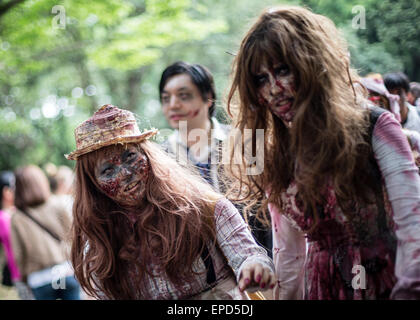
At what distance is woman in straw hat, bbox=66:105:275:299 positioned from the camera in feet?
6.63

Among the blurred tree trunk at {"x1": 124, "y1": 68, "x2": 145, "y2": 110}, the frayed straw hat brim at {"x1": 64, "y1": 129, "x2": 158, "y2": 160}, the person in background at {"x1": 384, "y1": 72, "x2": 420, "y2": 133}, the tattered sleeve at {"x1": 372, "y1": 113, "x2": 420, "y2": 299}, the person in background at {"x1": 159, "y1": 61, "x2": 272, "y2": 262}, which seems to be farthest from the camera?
the blurred tree trunk at {"x1": 124, "y1": 68, "x2": 145, "y2": 110}

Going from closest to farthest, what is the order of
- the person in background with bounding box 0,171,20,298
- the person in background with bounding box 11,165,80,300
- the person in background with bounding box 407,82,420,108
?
1. the person in background with bounding box 407,82,420,108
2. the person in background with bounding box 11,165,80,300
3. the person in background with bounding box 0,171,20,298

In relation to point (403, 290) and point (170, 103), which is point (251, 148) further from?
point (170, 103)

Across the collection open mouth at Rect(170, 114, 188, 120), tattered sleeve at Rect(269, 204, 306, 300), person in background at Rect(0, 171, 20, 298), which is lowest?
person in background at Rect(0, 171, 20, 298)

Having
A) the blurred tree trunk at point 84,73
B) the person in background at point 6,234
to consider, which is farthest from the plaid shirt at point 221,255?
the blurred tree trunk at point 84,73

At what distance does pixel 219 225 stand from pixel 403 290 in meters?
0.80

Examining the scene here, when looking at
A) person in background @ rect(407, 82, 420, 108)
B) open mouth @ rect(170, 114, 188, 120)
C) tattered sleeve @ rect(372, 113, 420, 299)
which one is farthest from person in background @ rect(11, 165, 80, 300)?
tattered sleeve @ rect(372, 113, 420, 299)

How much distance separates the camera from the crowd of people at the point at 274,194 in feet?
5.50

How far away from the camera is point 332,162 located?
1.69 metres

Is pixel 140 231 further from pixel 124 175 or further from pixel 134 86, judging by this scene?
pixel 134 86

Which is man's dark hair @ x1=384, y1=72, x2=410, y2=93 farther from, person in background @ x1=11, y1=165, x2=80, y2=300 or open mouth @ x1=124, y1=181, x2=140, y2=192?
person in background @ x1=11, y1=165, x2=80, y2=300

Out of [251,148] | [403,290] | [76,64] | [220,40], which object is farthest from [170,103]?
[76,64]

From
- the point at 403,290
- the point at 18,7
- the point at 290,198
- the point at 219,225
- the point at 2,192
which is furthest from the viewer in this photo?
the point at 18,7
